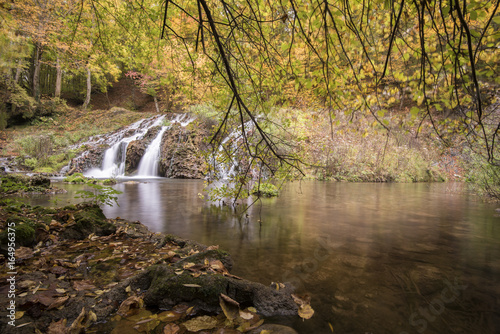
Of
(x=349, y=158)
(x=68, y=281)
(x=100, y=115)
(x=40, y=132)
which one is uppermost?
(x=100, y=115)

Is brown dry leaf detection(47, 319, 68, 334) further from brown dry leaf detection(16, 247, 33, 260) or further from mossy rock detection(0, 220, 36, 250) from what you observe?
mossy rock detection(0, 220, 36, 250)

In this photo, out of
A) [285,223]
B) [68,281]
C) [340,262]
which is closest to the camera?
[68,281]

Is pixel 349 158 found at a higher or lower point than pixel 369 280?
higher

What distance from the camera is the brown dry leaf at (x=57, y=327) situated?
160cm

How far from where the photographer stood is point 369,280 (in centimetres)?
291

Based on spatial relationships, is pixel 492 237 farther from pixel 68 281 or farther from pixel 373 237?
pixel 68 281

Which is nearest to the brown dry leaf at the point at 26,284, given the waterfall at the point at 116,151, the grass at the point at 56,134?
the waterfall at the point at 116,151

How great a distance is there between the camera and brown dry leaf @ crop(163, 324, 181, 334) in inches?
69.4

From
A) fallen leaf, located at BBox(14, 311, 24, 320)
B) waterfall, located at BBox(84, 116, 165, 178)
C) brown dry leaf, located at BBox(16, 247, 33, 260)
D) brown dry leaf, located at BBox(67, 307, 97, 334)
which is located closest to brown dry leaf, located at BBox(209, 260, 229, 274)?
brown dry leaf, located at BBox(67, 307, 97, 334)

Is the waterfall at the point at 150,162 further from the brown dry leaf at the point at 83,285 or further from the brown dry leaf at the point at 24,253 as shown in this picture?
the brown dry leaf at the point at 83,285

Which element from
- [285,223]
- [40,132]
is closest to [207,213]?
[285,223]

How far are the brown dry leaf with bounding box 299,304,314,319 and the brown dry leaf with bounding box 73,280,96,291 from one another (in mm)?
1868

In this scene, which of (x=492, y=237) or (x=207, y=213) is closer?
(x=492, y=237)

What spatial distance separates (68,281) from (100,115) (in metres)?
24.3
